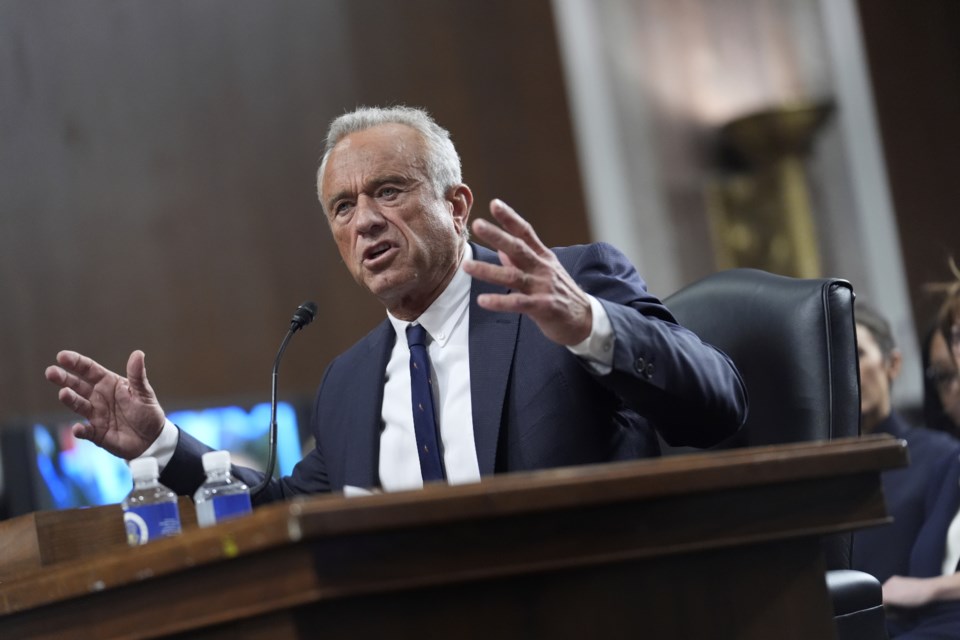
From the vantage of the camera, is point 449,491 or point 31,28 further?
point 31,28

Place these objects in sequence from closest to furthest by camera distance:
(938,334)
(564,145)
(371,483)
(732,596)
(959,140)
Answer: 1. (732,596)
2. (371,483)
3. (938,334)
4. (564,145)
5. (959,140)

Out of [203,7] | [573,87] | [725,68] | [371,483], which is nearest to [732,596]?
[371,483]

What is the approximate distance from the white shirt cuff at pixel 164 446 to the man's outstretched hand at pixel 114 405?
13 mm

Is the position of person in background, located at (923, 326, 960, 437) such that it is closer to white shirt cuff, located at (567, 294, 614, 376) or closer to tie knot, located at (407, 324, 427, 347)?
tie knot, located at (407, 324, 427, 347)

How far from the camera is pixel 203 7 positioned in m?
5.09

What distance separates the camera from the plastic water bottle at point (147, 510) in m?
1.59

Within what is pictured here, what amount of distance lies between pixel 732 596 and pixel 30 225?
398 cm

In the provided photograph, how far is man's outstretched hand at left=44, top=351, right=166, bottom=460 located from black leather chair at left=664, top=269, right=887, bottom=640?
96cm

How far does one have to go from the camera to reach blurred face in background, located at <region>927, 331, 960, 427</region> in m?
2.99

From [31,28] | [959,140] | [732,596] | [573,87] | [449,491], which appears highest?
[31,28]

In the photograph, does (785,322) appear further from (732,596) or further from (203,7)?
(203,7)

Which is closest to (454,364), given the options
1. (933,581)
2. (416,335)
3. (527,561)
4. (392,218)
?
(416,335)

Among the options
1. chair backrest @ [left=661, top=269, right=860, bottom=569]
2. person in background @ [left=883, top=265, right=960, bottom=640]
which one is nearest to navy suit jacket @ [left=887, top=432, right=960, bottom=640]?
person in background @ [left=883, top=265, right=960, bottom=640]

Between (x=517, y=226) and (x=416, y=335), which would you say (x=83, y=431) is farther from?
(x=517, y=226)
